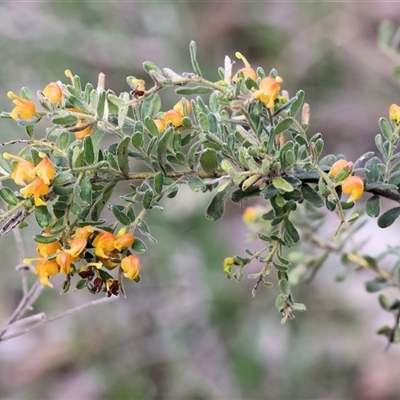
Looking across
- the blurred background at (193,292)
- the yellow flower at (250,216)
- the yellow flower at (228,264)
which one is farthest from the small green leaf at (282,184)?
the blurred background at (193,292)

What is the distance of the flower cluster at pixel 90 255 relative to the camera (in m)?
0.56

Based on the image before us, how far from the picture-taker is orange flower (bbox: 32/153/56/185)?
53cm

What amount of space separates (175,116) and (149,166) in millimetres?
65

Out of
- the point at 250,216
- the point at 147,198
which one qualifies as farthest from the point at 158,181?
the point at 250,216

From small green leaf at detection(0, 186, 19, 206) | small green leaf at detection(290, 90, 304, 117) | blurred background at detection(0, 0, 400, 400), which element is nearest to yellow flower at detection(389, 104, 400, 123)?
small green leaf at detection(290, 90, 304, 117)

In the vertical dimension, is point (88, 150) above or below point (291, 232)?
above

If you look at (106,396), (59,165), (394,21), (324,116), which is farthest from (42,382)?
(394,21)

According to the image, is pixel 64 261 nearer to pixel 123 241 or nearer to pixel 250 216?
pixel 123 241

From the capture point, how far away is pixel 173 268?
2352mm

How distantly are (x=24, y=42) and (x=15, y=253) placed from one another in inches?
38.9

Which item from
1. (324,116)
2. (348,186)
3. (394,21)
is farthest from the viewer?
(394,21)

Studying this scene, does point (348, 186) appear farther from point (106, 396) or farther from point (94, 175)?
point (106, 396)

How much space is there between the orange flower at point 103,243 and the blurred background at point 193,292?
1.62 m

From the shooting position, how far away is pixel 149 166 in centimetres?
60
